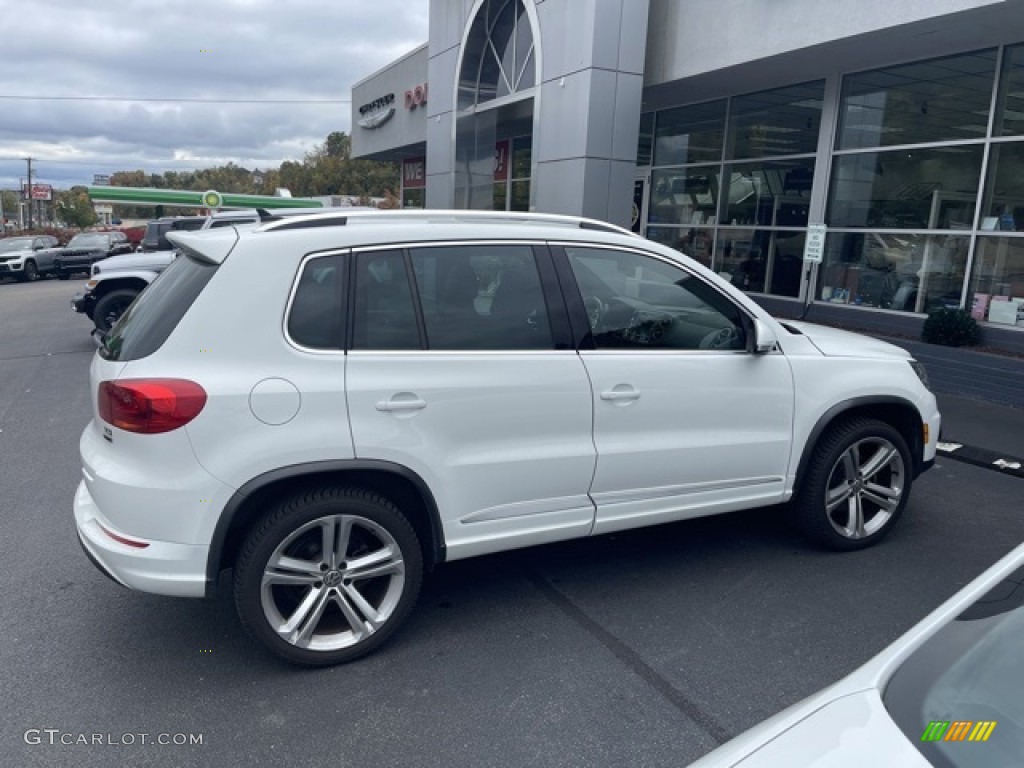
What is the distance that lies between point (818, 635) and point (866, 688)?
208 cm

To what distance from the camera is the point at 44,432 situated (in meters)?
7.11

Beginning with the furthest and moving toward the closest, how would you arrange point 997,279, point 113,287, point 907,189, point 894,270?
point 113,287 < point 894,270 < point 907,189 < point 997,279

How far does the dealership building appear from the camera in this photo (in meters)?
9.53

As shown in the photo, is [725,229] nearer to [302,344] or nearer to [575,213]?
[575,213]

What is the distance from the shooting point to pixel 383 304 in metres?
3.41

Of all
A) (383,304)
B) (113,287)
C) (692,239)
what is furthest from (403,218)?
(692,239)

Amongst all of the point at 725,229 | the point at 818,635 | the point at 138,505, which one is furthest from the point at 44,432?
the point at 725,229

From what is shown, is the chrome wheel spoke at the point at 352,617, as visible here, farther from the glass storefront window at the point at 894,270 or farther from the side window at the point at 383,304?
the glass storefront window at the point at 894,270

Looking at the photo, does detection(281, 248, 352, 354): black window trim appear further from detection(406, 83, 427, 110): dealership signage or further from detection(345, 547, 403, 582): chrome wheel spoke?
detection(406, 83, 427, 110): dealership signage

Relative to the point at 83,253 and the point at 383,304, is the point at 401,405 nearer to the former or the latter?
the point at 383,304

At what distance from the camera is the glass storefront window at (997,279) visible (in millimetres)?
9438

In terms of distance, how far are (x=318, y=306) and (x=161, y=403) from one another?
0.72 metres

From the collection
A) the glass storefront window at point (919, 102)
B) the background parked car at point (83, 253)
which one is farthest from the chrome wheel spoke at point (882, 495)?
the background parked car at point (83, 253)

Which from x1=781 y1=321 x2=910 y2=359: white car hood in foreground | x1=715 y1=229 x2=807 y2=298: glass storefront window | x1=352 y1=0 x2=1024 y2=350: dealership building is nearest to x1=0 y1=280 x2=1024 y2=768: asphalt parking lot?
x1=781 y1=321 x2=910 y2=359: white car hood in foreground
